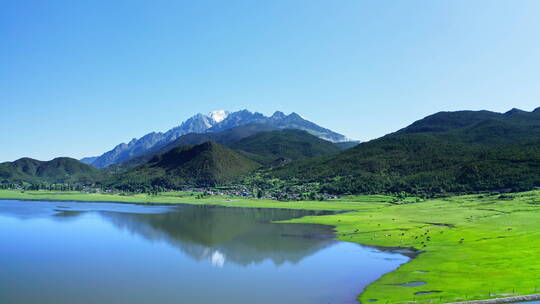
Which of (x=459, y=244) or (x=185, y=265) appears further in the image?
(x=459, y=244)

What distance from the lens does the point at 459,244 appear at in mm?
71250

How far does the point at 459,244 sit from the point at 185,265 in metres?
48.7

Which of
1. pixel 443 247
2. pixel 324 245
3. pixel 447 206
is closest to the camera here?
pixel 443 247

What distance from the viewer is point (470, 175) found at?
192000mm

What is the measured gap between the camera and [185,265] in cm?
6397

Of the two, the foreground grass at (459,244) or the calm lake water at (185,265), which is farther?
the calm lake water at (185,265)

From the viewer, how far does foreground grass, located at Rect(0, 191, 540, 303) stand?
1713 inches

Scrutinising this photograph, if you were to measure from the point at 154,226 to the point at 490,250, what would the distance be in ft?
279

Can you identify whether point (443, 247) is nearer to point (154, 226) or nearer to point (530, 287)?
point (530, 287)

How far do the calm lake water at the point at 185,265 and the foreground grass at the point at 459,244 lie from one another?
4.91 meters

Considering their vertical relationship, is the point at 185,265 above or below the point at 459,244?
below

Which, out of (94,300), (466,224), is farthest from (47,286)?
(466,224)

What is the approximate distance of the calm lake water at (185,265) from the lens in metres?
46.3

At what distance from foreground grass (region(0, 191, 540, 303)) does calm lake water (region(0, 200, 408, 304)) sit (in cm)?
491
